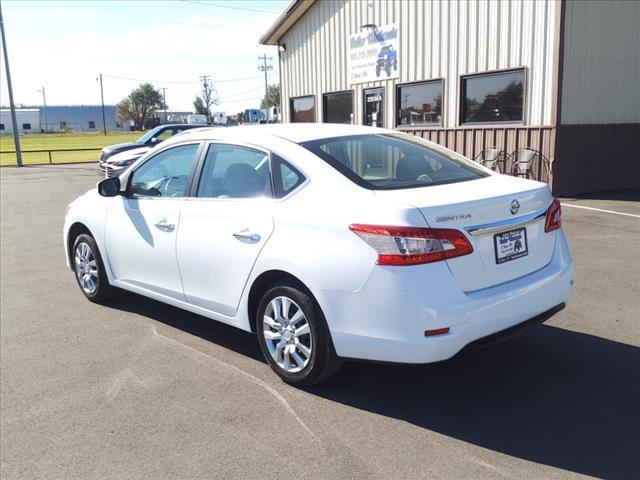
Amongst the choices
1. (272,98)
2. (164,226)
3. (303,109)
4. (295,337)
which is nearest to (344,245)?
(295,337)

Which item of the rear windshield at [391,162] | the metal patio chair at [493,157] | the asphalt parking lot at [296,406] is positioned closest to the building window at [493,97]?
the metal patio chair at [493,157]

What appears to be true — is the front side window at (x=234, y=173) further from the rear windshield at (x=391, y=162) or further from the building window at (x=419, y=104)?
the building window at (x=419, y=104)

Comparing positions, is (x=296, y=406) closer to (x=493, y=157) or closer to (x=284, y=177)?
(x=284, y=177)

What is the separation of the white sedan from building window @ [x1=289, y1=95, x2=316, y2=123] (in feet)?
46.2

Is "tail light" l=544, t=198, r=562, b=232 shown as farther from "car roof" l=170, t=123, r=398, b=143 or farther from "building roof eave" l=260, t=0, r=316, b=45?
"building roof eave" l=260, t=0, r=316, b=45

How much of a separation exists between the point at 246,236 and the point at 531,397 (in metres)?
2.02

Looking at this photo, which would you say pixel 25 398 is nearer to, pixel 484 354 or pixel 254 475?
pixel 254 475

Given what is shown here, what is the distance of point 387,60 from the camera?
1536 cm

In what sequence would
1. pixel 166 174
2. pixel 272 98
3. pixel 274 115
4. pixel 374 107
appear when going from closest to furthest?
pixel 166 174 < pixel 374 107 < pixel 274 115 < pixel 272 98

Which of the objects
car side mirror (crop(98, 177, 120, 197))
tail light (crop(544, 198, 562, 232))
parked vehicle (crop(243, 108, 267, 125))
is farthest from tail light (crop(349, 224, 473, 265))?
parked vehicle (crop(243, 108, 267, 125))

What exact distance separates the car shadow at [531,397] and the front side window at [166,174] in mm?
1283

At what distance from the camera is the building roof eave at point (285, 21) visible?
1764cm

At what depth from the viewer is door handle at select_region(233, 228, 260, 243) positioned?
391cm

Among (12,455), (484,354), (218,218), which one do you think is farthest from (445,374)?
(12,455)
